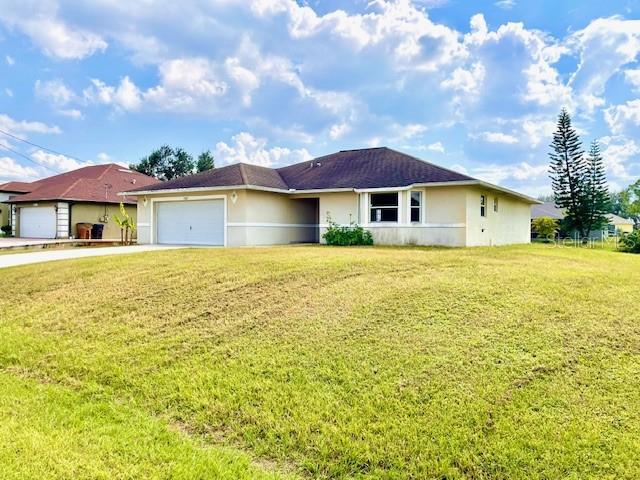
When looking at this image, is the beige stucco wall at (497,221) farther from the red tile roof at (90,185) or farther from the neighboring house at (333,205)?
the red tile roof at (90,185)

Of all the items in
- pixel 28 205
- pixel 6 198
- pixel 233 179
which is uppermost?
pixel 6 198

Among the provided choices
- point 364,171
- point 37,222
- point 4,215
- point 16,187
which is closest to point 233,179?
point 364,171

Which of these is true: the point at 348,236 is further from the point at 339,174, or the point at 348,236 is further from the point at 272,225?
the point at 339,174

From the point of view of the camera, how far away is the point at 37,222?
2733 centimetres

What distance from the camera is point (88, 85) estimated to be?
2480cm

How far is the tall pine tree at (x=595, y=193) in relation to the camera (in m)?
33.7

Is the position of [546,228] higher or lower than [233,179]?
lower

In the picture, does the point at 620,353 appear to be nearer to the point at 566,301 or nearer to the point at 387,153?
the point at 566,301

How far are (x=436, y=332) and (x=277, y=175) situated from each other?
18.0m

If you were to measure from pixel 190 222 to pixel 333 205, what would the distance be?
6.81m

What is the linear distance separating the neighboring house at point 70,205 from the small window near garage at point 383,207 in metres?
17.5

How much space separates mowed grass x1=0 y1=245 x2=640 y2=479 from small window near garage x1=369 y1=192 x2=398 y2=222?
9.78 meters

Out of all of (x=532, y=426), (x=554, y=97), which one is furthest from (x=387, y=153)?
(x=532, y=426)

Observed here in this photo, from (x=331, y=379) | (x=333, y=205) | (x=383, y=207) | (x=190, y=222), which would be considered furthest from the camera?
(x=190, y=222)
